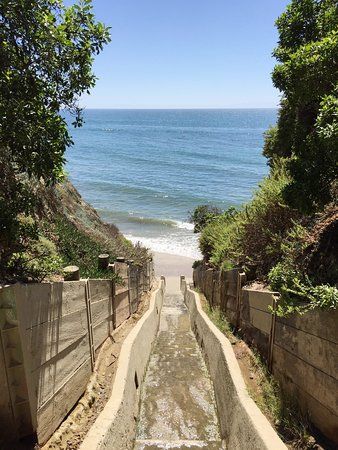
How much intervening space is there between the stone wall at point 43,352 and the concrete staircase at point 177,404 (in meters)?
1.26

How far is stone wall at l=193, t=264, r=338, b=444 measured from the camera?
13.4 ft

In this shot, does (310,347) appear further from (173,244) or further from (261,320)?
(173,244)

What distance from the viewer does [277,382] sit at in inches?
218

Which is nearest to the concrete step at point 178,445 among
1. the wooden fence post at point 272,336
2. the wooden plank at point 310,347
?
the wooden fence post at point 272,336

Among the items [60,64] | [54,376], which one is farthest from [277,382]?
[60,64]

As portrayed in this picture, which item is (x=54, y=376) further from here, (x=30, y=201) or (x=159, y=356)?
(x=159, y=356)

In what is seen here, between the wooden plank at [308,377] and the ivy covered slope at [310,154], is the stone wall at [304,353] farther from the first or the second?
the ivy covered slope at [310,154]

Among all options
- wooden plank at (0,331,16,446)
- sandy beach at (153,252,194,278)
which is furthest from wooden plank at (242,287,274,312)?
sandy beach at (153,252,194,278)

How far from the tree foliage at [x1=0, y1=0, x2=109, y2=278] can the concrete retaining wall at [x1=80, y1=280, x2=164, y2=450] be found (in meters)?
2.50

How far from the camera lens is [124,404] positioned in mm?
5469

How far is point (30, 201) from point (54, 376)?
214 centimetres

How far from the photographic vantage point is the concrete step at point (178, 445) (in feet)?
17.1

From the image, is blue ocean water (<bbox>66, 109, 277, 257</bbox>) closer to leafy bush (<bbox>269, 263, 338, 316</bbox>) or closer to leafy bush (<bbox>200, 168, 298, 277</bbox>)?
leafy bush (<bbox>200, 168, 298, 277</bbox>)

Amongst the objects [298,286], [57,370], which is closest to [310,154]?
[298,286]
